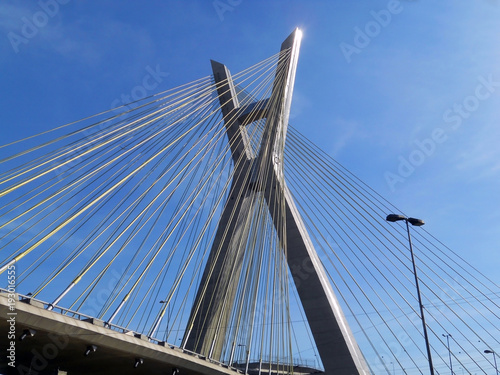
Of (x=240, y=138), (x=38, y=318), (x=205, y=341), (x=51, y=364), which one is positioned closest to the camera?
(x=38, y=318)

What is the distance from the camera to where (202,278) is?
904 inches

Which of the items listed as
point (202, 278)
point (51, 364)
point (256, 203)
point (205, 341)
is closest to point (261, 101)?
point (256, 203)

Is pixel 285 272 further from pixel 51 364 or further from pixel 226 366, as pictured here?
pixel 51 364

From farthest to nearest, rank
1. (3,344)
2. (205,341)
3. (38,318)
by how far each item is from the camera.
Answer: (205,341), (3,344), (38,318)

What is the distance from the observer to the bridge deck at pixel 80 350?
1243 centimetres

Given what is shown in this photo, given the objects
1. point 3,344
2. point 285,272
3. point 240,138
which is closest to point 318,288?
point 285,272

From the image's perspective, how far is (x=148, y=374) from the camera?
64.2ft

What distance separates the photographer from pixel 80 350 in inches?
607

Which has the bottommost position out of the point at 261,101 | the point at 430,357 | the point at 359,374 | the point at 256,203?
the point at 430,357

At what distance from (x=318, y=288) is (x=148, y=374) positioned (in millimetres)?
8048

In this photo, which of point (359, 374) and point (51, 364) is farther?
point (359, 374)

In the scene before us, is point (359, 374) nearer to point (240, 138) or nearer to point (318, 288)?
point (318, 288)

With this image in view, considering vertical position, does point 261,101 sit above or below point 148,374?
above

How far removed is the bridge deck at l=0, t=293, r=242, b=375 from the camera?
1243cm
